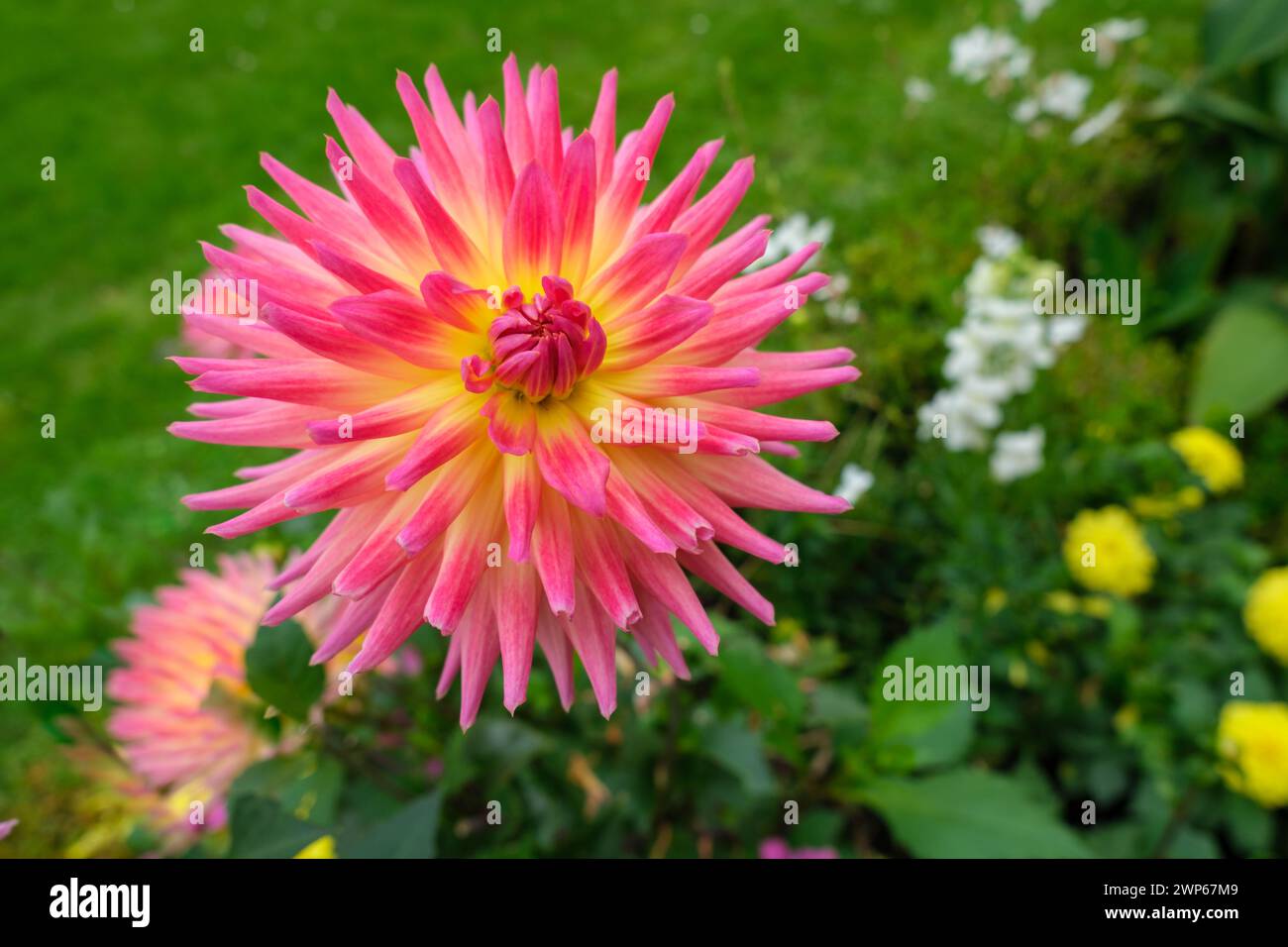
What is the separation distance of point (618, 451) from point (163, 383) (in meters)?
3.81

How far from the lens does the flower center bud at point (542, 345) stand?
95cm

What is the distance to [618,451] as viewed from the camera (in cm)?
99

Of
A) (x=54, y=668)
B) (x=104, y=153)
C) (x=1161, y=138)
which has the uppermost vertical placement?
(x=104, y=153)

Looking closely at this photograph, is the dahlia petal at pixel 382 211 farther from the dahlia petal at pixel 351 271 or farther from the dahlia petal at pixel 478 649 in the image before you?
the dahlia petal at pixel 478 649

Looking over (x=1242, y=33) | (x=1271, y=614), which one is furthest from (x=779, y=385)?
(x=1242, y=33)

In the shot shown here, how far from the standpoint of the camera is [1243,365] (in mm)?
2992

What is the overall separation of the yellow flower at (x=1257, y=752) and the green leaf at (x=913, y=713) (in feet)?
1.95

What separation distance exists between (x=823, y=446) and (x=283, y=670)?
4.95ft

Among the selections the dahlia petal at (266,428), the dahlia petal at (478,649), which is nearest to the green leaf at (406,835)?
the dahlia petal at (478,649)

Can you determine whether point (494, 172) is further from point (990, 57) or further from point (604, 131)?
point (990, 57)

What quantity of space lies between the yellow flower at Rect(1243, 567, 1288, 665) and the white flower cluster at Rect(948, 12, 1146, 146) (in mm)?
1758
